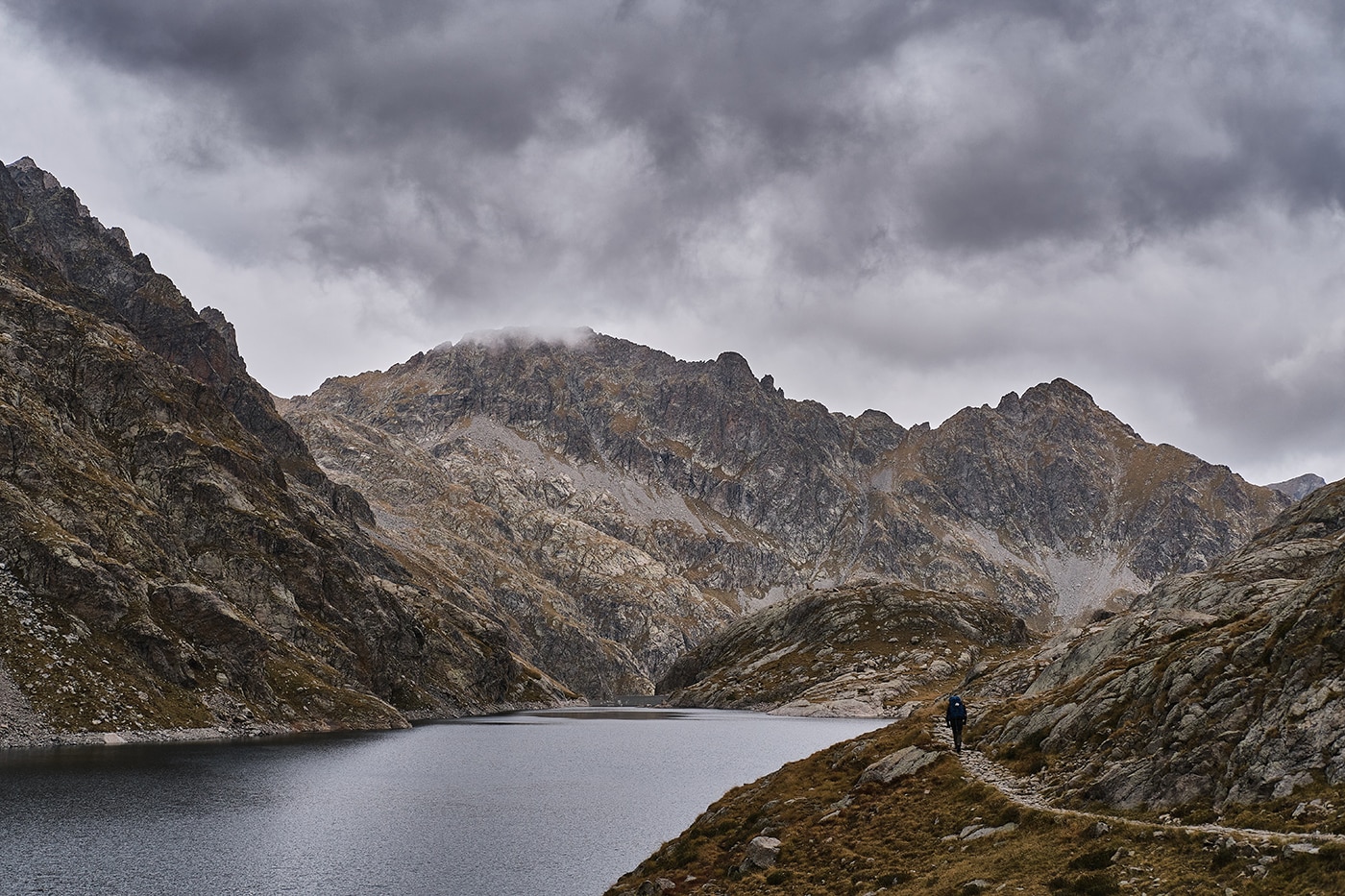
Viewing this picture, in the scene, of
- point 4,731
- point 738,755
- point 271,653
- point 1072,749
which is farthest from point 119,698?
point 1072,749

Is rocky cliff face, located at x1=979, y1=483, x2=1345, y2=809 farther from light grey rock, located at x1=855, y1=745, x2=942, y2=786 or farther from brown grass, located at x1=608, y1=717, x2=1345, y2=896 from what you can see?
light grey rock, located at x1=855, y1=745, x2=942, y2=786

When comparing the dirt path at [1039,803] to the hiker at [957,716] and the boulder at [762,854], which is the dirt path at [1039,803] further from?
the boulder at [762,854]

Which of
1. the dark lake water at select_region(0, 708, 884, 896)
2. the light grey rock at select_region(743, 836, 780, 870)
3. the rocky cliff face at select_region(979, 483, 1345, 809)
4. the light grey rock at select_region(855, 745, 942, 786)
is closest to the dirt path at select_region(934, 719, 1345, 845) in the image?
the rocky cliff face at select_region(979, 483, 1345, 809)

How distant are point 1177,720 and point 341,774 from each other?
10095cm

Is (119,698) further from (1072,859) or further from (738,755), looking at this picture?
(1072,859)

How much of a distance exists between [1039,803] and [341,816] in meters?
66.6

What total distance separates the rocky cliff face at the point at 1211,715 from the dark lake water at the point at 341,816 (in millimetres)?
31067

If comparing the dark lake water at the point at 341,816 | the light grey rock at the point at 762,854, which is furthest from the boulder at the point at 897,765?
the dark lake water at the point at 341,816

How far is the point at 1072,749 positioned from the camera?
48.8 metres

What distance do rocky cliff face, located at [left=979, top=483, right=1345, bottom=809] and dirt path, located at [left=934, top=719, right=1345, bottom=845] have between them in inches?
60.7

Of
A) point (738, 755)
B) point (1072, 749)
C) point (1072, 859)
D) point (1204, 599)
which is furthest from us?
point (738, 755)

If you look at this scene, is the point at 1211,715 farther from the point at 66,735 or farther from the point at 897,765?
the point at 66,735

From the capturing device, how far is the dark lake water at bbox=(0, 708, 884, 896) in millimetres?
59719

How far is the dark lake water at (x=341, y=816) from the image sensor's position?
59.7 metres
